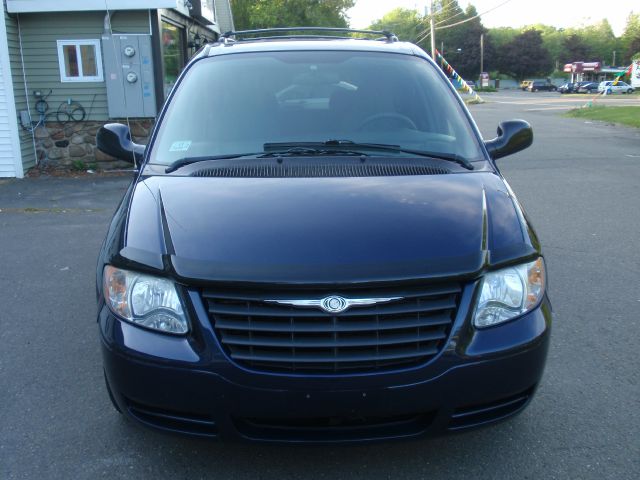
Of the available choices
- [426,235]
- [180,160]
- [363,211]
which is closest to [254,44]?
[180,160]

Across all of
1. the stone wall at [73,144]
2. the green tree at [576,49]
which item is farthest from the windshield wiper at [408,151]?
the green tree at [576,49]

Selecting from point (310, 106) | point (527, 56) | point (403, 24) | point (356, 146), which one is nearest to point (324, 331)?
point (356, 146)

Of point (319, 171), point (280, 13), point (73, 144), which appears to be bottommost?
point (73, 144)

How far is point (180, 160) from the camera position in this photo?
338 cm

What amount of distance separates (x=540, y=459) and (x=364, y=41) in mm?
2891

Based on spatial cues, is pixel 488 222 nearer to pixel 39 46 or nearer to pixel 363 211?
pixel 363 211

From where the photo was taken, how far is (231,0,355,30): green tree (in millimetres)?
25578

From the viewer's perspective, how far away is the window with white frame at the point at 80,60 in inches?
453

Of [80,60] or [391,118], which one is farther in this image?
[80,60]

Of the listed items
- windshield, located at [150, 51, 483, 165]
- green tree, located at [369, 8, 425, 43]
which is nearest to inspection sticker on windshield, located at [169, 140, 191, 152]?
windshield, located at [150, 51, 483, 165]

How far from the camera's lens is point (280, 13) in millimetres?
26125

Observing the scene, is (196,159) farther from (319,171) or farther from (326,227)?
(326,227)

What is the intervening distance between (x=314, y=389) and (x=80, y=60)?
10903mm

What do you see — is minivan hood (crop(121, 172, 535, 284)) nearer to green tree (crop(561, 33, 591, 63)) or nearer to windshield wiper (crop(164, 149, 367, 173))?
windshield wiper (crop(164, 149, 367, 173))
